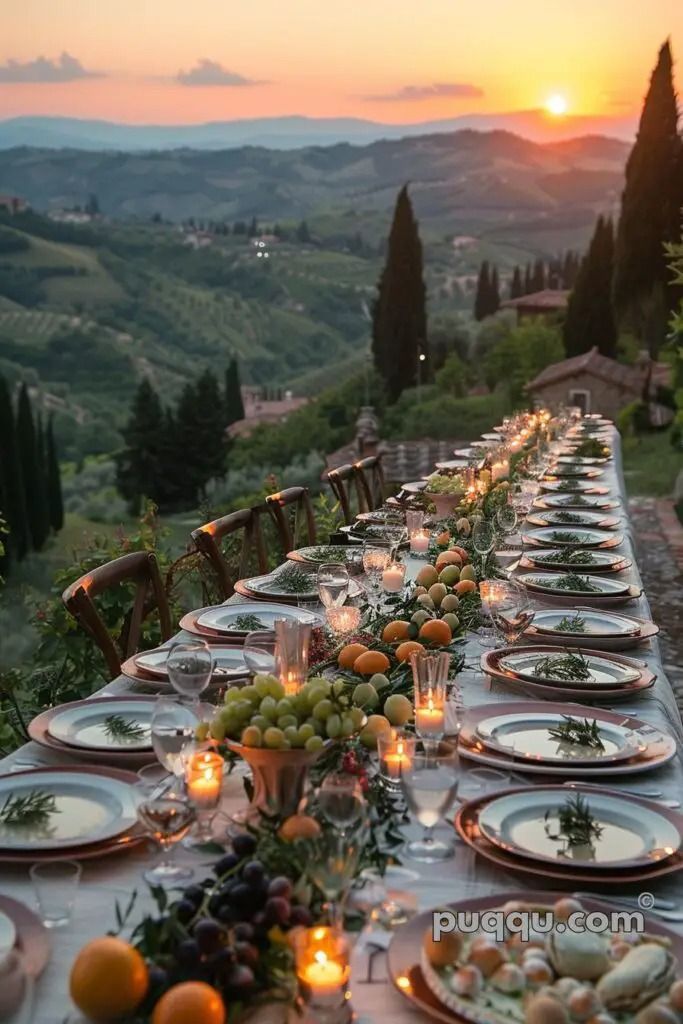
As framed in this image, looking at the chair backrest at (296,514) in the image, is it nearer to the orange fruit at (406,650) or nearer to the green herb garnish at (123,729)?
the orange fruit at (406,650)

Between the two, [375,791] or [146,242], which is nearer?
[375,791]

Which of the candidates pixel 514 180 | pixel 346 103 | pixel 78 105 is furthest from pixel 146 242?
pixel 514 180

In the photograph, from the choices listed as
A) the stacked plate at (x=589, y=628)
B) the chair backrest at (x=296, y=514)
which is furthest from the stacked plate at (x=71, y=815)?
the chair backrest at (x=296, y=514)

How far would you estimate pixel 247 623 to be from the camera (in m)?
2.50

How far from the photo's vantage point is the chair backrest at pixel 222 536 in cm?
344

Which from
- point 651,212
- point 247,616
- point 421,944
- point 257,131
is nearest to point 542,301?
point 651,212

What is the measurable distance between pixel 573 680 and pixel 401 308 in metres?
24.2

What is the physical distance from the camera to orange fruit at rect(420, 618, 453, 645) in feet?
7.16

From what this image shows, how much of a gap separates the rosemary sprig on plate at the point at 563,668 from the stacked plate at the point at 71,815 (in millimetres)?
852

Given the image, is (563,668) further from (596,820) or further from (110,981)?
(110,981)

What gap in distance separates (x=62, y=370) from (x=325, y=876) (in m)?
37.9

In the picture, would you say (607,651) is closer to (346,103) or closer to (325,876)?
(325,876)

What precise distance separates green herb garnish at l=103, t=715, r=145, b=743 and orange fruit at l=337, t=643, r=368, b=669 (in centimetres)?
38

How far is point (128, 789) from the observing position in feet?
5.03
